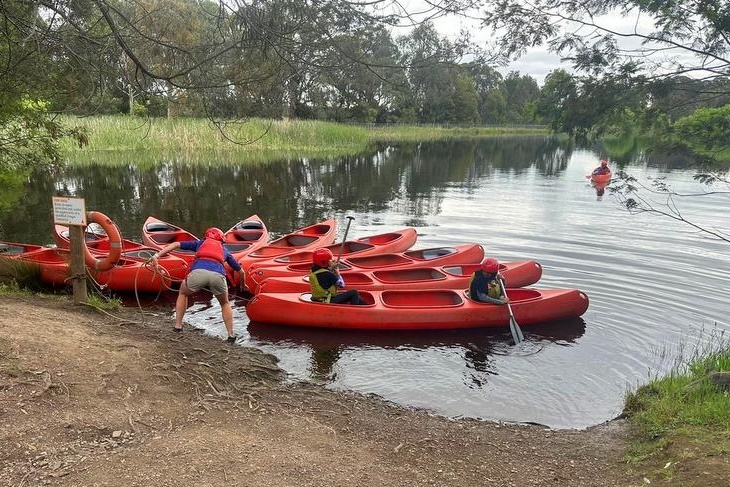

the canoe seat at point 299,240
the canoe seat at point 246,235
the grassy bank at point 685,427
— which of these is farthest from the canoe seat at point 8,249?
the grassy bank at point 685,427

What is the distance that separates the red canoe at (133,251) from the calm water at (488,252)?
74cm

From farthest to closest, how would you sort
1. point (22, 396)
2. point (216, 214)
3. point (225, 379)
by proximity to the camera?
point (216, 214) < point (225, 379) < point (22, 396)

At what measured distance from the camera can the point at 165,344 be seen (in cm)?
630

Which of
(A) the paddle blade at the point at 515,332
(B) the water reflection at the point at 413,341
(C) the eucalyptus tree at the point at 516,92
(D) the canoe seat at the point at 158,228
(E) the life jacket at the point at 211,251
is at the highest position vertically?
(C) the eucalyptus tree at the point at 516,92

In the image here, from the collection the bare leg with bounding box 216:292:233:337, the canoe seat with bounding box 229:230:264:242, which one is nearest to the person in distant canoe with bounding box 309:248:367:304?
the bare leg with bounding box 216:292:233:337

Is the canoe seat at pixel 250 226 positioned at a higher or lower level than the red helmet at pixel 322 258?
lower

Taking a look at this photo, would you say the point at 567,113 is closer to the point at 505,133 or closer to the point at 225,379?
the point at 225,379

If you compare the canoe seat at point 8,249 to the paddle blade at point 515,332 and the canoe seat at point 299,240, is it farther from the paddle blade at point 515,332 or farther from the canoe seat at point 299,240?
the paddle blade at point 515,332

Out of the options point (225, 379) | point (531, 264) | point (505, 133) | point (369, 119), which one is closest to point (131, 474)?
point (225, 379)

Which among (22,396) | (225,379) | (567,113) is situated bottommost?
(225,379)

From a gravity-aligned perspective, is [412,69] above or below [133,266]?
above

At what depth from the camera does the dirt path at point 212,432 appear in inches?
145

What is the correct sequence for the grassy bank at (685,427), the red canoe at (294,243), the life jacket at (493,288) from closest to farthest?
the grassy bank at (685,427)
the life jacket at (493,288)
the red canoe at (294,243)

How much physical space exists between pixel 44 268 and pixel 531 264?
8679 millimetres
